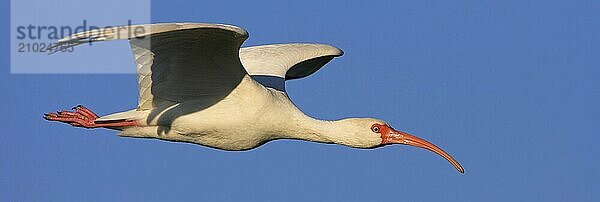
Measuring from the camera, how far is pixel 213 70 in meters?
18.6

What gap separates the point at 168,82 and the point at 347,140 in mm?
2968

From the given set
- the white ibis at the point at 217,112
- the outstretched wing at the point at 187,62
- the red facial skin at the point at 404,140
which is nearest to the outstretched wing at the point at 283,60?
the white ibis at the point at 217,112

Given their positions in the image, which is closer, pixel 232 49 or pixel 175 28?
pixel 175 28

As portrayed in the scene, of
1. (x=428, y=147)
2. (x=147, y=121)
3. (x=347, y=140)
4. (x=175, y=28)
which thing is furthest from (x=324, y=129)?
(x=175, y=28)

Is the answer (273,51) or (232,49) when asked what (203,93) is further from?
(273,51)

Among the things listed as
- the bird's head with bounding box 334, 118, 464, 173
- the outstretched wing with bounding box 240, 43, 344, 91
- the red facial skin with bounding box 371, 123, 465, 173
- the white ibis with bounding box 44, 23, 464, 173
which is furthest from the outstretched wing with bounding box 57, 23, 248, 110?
the red facial skin with bounding box 371, 123, 465, 173

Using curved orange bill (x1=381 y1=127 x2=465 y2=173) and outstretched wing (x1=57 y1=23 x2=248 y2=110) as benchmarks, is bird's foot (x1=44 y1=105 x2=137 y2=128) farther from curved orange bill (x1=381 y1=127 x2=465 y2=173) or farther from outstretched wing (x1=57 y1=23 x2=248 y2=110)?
curved orange bill (x1=381 y1=127 x2=465 y2=173)

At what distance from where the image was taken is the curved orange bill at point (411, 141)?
1900 cm

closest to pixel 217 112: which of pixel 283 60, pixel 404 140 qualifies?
pixel 404 140

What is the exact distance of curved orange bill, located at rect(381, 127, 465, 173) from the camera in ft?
62.3

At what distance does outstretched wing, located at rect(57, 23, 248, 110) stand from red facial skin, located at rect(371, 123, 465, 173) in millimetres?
2346

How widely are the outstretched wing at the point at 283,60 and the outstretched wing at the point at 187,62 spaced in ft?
7.29

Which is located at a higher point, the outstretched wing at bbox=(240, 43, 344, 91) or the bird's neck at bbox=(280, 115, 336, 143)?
the outstretched wing at bbox=(240, 43, 344, 91)

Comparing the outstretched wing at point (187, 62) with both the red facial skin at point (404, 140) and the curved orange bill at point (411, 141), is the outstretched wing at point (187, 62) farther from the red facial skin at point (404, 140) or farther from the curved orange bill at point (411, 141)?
the curved orange bill at point (411, 141)
